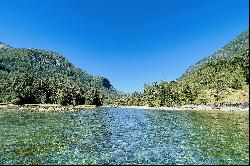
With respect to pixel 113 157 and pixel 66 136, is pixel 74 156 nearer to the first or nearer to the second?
pixel 113 157

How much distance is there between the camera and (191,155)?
4250cm

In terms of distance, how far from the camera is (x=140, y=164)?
3738 centimetres

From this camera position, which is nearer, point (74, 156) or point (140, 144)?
point (74, 156)

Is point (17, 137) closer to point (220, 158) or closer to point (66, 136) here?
point (66, 136)

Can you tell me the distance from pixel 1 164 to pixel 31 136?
24.4 m

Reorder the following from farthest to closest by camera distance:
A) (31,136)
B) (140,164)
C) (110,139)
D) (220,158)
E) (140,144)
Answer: (31,136)
(110,139)
(140,144)
(220,158)
(140,164)

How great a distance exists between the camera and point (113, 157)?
136 ft

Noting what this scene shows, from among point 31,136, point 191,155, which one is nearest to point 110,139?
point 31,136

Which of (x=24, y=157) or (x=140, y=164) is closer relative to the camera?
(x=140, y=164)

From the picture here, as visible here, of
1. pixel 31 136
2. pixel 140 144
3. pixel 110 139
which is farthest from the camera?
pixel 31 136

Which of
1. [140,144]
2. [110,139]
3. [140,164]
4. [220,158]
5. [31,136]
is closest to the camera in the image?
[140,164]

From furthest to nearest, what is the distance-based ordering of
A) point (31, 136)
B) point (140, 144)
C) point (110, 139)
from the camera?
point (31, 136)
point (110, 139)
point (140, 144)

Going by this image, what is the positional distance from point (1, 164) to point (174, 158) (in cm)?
1876

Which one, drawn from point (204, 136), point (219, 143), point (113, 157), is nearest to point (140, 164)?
point (113, 157)
